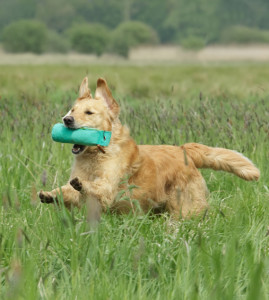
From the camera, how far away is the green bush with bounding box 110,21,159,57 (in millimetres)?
90688

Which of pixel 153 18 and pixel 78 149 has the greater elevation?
pixel 153 18

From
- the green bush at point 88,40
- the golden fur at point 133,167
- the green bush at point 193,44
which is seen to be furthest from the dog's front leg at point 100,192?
the green bush at point 88,40

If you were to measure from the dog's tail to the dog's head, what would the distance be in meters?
0.68

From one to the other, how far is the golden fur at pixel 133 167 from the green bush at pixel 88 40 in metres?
86.9

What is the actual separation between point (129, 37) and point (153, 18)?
32.9 metres

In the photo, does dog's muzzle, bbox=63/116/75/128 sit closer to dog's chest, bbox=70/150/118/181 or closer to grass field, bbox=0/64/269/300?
dog's chest, bbox=70/150/118/181

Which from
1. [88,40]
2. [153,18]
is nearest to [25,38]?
[88,40]

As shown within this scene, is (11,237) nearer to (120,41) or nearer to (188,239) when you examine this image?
(188,239)

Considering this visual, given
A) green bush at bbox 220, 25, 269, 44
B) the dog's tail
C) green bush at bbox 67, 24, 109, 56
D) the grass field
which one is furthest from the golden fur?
green bush at bbox 220, 25, 269, 44

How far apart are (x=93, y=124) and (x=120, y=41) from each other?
8900cm

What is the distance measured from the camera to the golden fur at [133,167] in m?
3.80

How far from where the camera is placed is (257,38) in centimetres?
9456

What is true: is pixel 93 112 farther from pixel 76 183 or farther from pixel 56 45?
pixel 56 45

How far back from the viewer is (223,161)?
4363 millimetres
